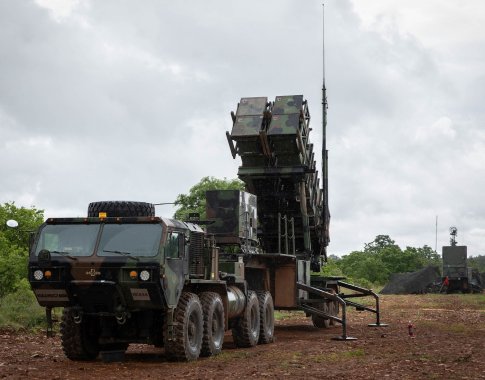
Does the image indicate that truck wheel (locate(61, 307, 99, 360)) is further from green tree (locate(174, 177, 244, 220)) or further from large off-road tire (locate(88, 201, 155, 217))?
green tree (locate(174, 177, 244, 220))

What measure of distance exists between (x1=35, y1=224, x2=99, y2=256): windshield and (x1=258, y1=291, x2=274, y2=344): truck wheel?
569 cm

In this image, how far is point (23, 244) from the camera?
33188 millimetres

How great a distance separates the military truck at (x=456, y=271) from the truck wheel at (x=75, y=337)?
148 feet

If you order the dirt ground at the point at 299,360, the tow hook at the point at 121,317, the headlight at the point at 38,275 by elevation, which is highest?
the headlight at the point at 38,275

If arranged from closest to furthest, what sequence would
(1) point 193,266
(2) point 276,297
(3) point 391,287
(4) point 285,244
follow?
(1) point 193,266 < (2) point 276,297 < (4) point 285,244 < (3) point 391,287

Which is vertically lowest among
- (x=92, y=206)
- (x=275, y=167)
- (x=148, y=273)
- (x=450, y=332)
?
(x=450, y=332)

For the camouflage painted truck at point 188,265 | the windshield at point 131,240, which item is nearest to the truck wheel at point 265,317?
the camouflage painted truck at point 188,265

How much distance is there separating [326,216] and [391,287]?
40934 mm

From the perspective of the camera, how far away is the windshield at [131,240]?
12461 millimetres

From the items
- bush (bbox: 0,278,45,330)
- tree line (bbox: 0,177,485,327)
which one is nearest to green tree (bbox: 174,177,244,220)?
tree line (bbox: 0,177,485,327)

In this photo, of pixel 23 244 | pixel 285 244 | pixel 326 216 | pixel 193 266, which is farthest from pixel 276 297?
pixel 23 244

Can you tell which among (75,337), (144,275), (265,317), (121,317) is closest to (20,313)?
(265,317)

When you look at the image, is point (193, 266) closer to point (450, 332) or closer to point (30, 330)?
point (30, 330)

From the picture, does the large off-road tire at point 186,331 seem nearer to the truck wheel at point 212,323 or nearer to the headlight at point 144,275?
the truck wheel at point 212,323
